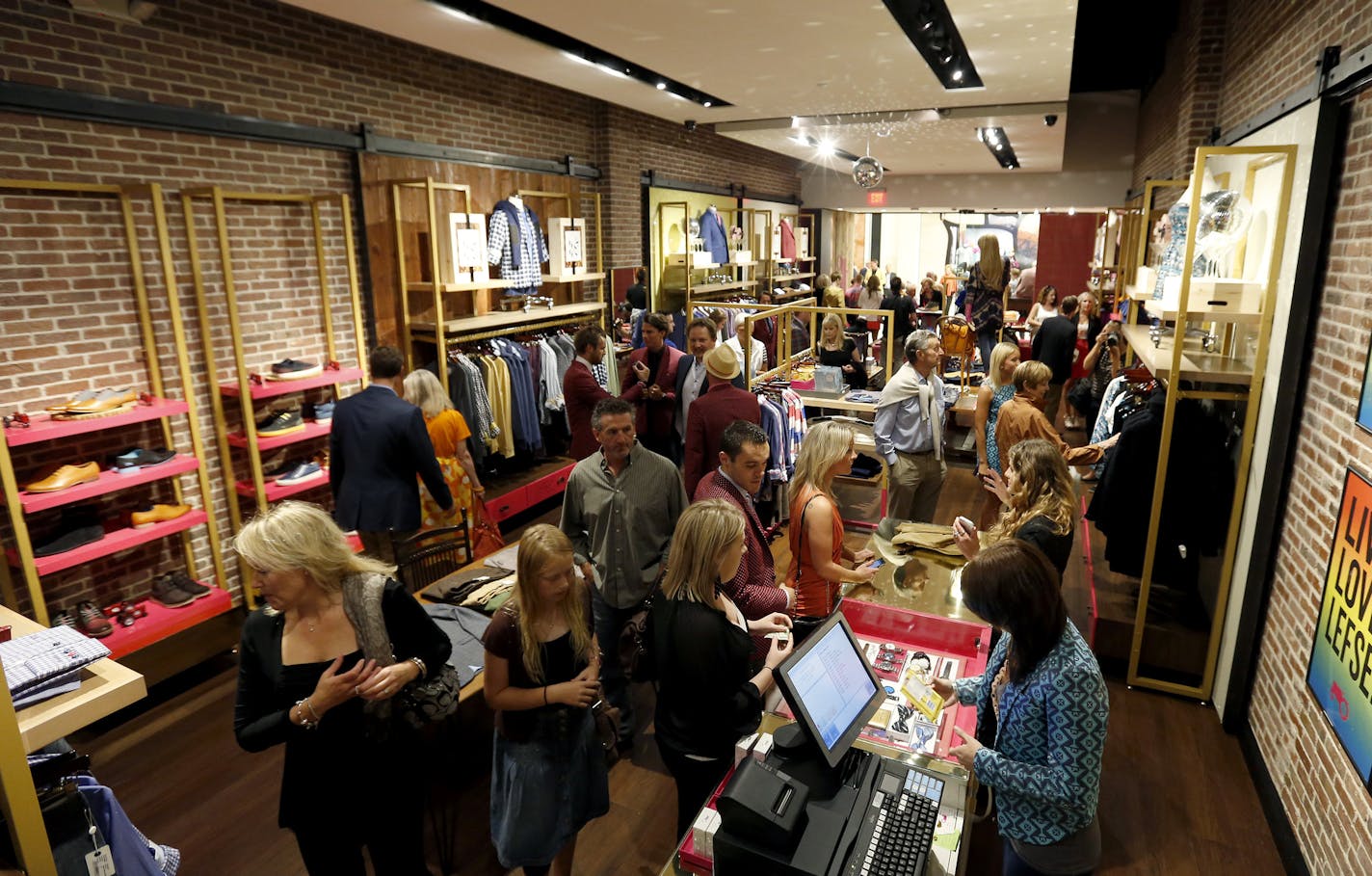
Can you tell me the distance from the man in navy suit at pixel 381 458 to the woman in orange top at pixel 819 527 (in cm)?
207

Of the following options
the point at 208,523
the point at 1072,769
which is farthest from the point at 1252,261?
the point at 208,523

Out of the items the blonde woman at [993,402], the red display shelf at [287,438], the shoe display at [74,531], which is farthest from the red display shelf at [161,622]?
the blonde woman at [993,402]

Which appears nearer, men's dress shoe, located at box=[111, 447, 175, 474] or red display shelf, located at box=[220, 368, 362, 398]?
men's dress shoe, located at box=[111, 447, 175, 474]

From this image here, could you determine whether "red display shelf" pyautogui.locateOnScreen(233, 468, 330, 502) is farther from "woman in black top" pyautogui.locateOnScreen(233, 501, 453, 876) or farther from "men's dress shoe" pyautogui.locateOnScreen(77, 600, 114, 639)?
"woman in black top" pyautogui.locateOnScreen(233, 501, 453, 876)

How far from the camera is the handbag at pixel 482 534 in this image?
5148mm

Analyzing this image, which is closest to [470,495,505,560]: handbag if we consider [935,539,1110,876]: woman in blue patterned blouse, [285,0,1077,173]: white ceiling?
[285,0,1077,173]: white ceiling

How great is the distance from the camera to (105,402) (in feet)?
13.4

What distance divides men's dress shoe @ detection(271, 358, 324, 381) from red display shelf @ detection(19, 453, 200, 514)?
74cm

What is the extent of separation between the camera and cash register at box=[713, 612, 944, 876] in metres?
1.74

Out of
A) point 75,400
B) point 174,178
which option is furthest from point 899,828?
point 174,178

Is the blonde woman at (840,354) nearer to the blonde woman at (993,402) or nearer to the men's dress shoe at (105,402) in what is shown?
the blonde woman at (993,402)

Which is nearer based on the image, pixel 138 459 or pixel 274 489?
pixel 138 459

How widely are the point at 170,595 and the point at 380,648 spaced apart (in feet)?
9.91

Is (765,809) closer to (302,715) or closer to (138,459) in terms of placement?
(302,715)
